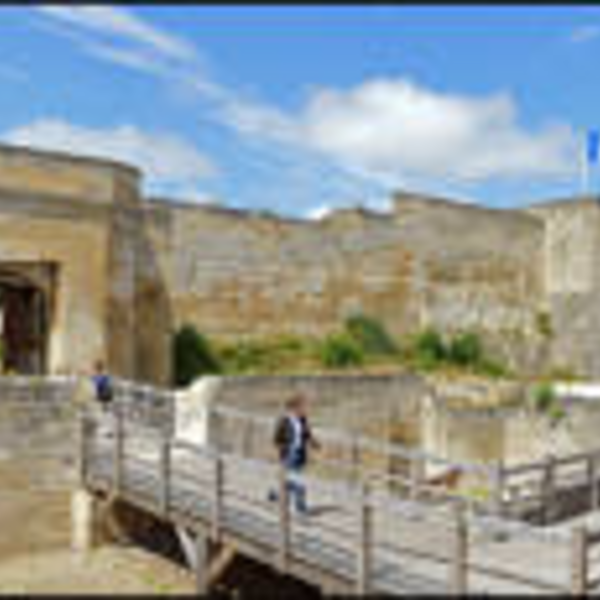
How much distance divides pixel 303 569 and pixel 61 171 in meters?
8.96

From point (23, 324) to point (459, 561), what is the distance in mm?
11516

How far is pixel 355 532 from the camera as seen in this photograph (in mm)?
8469

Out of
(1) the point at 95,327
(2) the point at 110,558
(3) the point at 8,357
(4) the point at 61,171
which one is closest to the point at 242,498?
(2) the point at 110,558

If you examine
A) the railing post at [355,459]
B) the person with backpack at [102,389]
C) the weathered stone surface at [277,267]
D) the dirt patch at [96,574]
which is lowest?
the dirt patch at [96,574]

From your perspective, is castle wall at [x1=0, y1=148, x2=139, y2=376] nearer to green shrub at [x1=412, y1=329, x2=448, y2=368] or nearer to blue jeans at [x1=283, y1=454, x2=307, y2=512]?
blue jeans at [x1=283, y1=454, x2=307, y2=512]

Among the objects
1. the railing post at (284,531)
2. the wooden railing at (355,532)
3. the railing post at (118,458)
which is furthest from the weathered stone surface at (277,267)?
the railing post at (284,531)

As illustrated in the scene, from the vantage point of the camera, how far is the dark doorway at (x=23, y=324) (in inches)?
600

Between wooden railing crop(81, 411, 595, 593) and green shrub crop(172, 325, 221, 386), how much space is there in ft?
23.9

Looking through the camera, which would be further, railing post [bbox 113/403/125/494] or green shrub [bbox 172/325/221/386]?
green shrub [bbox 172/325/221/386]

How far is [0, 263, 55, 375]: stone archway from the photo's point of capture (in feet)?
48.5

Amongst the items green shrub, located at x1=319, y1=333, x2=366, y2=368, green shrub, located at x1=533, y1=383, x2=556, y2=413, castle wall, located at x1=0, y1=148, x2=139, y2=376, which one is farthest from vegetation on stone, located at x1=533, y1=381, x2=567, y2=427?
castle wall, located at x1=0, y1=148, x2=139, y2=376

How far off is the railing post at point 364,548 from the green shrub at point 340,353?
43.5ft

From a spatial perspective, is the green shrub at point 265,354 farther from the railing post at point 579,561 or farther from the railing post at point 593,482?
the railing post at point 579,561

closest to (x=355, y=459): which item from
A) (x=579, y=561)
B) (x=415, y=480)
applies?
(x=415, y=480)
